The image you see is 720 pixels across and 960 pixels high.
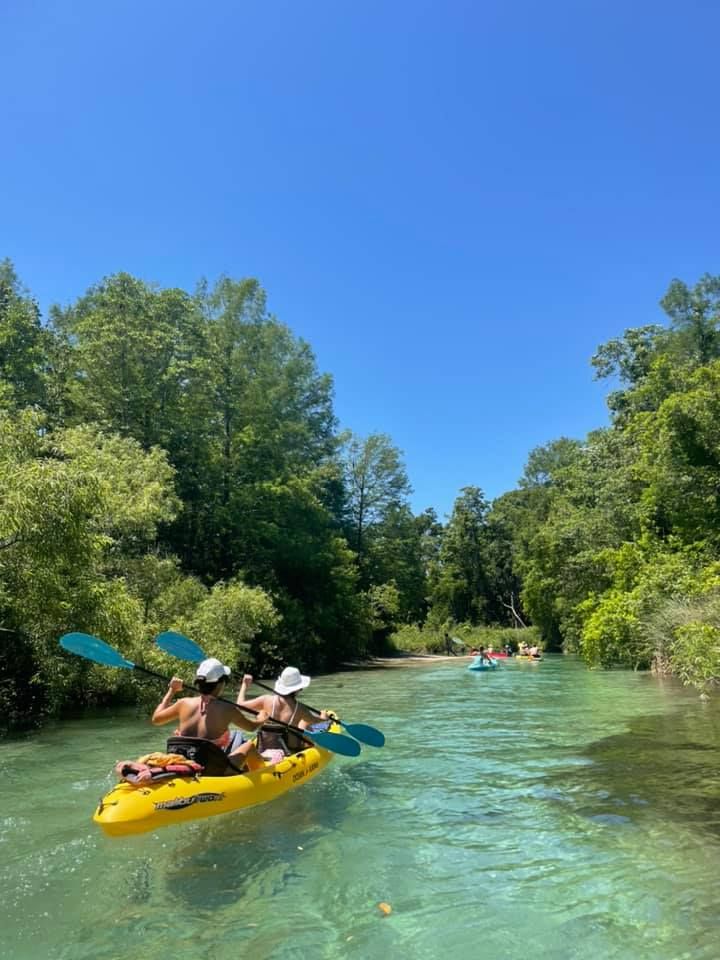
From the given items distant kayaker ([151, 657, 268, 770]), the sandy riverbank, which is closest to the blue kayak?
the sandy riverbank

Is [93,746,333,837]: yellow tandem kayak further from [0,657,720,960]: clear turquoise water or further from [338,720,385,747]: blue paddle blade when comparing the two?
[338,720,385,747]: blue paddle blade

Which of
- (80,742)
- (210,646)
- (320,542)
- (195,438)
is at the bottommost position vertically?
(80,742)

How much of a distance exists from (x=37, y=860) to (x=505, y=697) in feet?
41.4

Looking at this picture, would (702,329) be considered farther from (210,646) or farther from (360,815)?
(360,815)

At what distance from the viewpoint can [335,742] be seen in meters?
7.72

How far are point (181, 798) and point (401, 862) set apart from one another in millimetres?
1780

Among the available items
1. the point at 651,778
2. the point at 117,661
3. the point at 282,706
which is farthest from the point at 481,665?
the point at 117,661

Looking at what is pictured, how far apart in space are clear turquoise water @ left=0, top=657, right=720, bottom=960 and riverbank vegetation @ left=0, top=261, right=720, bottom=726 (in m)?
2.95

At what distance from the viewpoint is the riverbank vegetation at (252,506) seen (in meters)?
11.3

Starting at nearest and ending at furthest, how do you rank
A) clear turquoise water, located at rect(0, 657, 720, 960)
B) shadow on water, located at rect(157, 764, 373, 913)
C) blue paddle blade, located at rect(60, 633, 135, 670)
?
1. clear turquoise water, located at rect(0, 657, 720, 960)
2. shadow on water, located at rect(157, 764, 373, 913)
3. blue paddle blade, located at rect(60, 633, 135, 670)

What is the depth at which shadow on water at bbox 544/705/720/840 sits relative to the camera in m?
6.19

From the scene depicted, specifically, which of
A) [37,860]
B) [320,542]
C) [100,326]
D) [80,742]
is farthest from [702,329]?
[37,860]

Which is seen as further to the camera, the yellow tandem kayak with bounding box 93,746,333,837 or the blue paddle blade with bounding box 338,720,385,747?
the blue paddle blade with bounding box 338,720,385,747

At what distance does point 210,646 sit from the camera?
15539 millimetres
